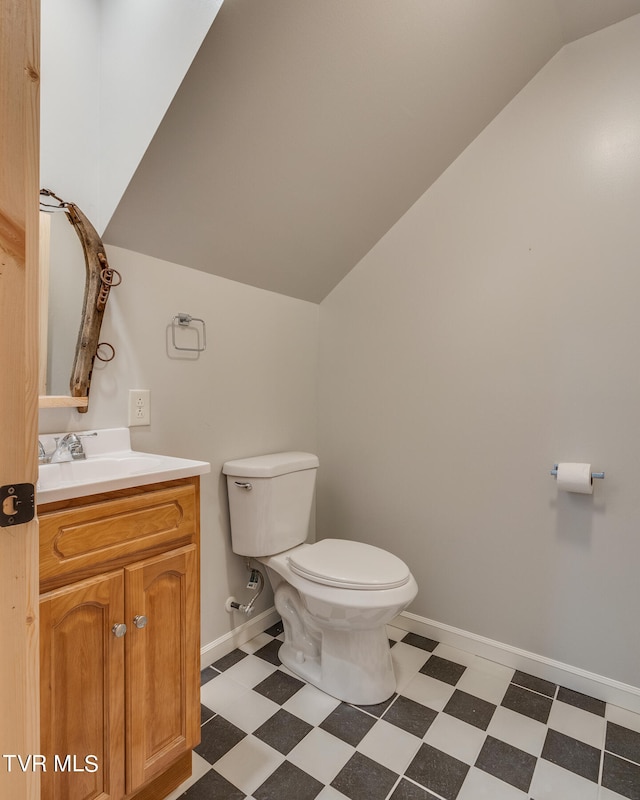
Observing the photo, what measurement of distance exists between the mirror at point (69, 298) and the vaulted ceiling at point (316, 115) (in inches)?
4.7

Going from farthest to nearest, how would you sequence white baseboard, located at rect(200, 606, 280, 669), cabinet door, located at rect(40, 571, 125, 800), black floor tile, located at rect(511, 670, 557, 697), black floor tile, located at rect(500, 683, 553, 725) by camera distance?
white baseboard, located at rect(200, 606, 280, 669) < black floor tile, located at rect(511, 670, 557, 697) < black floor tile, located at rect(500, 683, 553, 725) < cabinet door, located at rect(40, 571, 125, 800)

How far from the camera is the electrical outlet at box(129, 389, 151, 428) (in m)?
1.53

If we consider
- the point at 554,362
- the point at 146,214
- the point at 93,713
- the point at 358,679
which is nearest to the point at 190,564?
the point at 93,713

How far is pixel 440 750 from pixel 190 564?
978 millimetres

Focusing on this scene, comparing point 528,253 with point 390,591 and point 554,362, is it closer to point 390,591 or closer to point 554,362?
point 554,362

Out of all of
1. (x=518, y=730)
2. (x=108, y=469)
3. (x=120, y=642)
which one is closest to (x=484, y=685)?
(x=518, y=730)

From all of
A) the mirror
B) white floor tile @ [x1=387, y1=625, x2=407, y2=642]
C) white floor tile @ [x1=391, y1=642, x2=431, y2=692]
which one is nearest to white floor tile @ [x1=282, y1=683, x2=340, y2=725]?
white floor tile @ [x1=391, y1=642, x2=431, y2=692]

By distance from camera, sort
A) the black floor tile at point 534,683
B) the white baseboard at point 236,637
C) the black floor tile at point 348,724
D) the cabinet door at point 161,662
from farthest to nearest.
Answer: the white baseboard at point 236,637
the black floor tile at point 534,683
the black floor tile at point 348,724
the cabinet door at point 161,662

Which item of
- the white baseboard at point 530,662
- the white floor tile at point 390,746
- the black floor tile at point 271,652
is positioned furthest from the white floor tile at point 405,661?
the black floor tile at point 271,652

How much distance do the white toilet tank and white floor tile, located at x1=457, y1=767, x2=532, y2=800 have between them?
953 millimetres

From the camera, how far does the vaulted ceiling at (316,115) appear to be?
1.27 metres

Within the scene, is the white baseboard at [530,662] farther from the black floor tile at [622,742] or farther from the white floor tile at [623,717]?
the black floor tile at [622,742]

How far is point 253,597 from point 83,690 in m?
0.98

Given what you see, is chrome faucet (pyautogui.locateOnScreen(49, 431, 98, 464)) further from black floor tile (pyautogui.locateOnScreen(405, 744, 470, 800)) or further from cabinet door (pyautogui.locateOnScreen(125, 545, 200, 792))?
black floor tile (pyautogui.locateOnScreen(405, 744, 470, 800))
